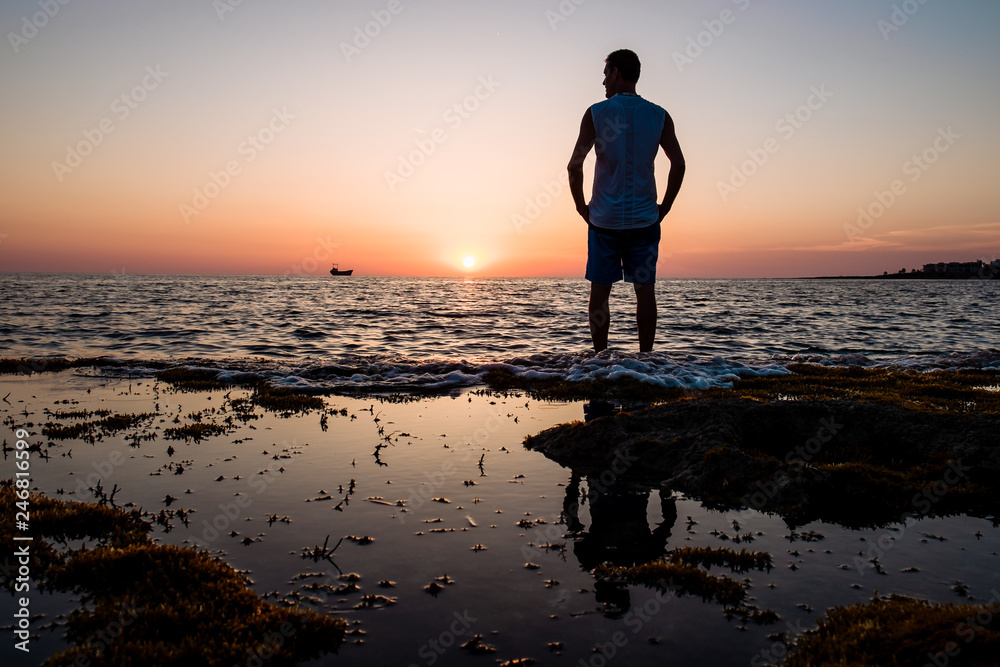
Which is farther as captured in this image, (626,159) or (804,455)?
(626,159)

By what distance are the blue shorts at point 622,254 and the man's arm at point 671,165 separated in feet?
1.33

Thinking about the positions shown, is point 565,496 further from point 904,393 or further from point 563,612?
point 904,393

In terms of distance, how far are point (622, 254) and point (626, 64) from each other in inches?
118

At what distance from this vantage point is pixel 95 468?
21.5ft

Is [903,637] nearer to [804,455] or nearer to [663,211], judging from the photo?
[804,455]

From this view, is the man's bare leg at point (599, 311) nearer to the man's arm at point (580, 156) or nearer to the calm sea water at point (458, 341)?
the man's arm at point (580, 156)

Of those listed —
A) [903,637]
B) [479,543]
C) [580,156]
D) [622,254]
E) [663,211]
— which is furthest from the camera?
[622,254]

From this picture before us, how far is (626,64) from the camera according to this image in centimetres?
955

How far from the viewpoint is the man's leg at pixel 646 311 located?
34.6 feet

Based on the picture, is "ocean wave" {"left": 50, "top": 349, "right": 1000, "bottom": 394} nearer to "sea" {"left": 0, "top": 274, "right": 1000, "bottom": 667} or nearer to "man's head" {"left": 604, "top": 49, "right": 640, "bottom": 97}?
"sea" {"left": 0, "top": 274, "right": 1000, "bottom": 667}

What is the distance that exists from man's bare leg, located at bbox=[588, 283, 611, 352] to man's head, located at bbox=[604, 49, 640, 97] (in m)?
3.18

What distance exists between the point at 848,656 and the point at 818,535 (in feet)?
5.93

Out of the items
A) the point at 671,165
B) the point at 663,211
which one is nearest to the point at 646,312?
the point at 663,211

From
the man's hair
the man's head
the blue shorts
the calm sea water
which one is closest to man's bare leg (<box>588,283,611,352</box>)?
the blue shorts
